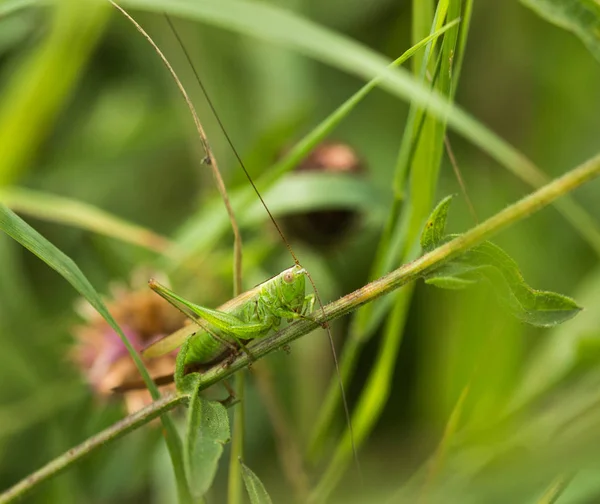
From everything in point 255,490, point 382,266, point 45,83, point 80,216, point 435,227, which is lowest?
point 255,490

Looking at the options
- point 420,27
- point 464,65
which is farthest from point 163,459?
point 464,65

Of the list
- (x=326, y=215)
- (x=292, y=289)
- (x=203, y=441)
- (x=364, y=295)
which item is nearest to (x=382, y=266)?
(x=292, y=289)

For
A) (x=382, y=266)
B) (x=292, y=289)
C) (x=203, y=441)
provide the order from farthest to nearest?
(x=382, y=266)
(x=292, y=289)
(x=203, y=441)

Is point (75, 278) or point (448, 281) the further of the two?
point (75, 278)

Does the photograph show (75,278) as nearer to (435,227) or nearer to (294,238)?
(435,227)

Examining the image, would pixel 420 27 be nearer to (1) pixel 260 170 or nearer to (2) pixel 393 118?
(1) pixel 260 170

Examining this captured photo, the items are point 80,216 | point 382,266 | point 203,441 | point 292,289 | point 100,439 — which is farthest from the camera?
point 80,216

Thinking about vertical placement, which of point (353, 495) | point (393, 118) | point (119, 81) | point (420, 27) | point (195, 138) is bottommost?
point (353, 495)
